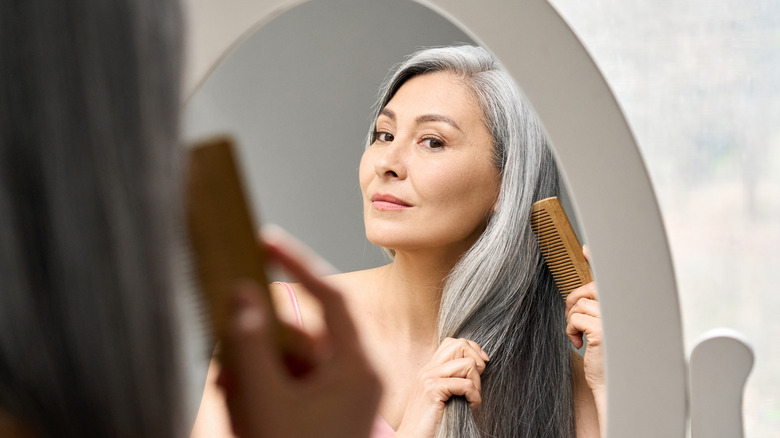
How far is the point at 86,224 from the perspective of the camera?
207 millimetres

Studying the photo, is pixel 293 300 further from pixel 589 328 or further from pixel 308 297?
pixel 589 328

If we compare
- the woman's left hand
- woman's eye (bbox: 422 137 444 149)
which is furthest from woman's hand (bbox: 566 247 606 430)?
woman's eye (bbox: 422 137 444 149)

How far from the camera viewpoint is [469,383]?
0.42 m

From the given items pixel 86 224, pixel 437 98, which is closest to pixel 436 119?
pixel 437 98

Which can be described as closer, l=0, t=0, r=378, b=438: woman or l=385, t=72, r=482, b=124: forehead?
l=0, t=0, r=378, b=438: woman

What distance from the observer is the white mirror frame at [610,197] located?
40 centimetres

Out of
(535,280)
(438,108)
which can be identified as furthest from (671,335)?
(438,108)

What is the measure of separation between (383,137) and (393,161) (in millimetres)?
19

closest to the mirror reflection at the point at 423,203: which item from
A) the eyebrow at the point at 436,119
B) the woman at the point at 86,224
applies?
the eyebrow at the point at 436,119

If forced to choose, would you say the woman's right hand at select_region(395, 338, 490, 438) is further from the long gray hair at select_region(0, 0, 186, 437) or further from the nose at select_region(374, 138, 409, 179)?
the long gray hair at select_region(0, 0, 186, 437)

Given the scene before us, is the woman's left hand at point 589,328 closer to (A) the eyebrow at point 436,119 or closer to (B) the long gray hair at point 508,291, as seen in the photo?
(B) the long gray hair at point 508,291

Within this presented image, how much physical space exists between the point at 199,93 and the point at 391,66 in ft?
0.43

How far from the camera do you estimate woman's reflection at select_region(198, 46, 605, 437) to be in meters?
0.42

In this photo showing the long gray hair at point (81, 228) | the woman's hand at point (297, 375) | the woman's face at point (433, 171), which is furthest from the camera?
the woman's face at point (433, 171)
